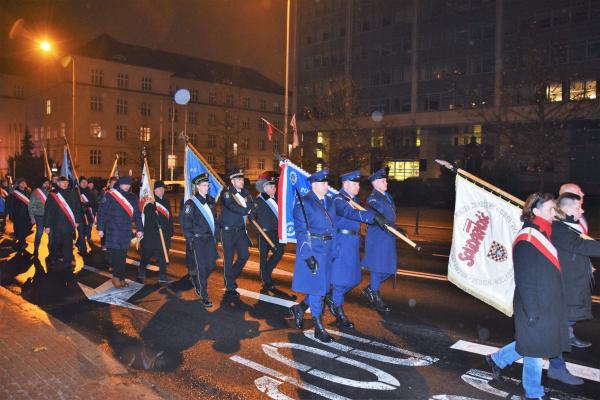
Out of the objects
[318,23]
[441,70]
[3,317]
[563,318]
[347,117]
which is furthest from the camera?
[318,23]

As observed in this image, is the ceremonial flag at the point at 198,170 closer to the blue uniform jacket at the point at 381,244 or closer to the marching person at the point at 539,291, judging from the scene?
the blue uniform jacket at the point at 381,244

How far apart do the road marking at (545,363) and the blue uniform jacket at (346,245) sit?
1576 mm

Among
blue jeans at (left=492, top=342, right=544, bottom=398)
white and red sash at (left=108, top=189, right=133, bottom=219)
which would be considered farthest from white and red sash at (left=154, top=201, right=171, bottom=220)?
blue jeans at (left=492, top=342, right=544, bottom=398)

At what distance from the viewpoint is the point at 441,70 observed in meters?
50.7

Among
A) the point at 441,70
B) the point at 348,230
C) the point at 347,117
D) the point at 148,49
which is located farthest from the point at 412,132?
the point at 348,230

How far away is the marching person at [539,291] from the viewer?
450 cm

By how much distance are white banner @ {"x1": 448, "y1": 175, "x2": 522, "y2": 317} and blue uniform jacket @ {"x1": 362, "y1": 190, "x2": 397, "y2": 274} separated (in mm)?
1534

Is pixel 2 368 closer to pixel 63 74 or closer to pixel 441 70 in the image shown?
pixel 441 70

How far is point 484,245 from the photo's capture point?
19.9 ft

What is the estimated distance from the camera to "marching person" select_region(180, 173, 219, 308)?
833 centimetres

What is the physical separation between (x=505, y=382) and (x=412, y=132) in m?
49.6

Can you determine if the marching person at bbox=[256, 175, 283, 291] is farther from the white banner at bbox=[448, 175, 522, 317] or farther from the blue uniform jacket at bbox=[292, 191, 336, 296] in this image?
the white banner at bbox=[448, 175, 522, 317]

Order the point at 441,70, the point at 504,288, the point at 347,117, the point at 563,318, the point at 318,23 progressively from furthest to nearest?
the point at 318,23 < the point at 441,70 < the point at 347,117 < the point at 504,288 < the point at 563,318

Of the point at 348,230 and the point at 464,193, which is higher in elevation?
the point at 464,193
